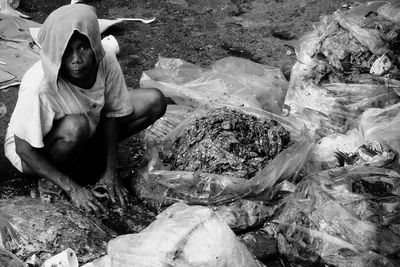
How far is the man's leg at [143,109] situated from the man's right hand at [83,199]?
456mm

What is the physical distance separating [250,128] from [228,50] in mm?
1564

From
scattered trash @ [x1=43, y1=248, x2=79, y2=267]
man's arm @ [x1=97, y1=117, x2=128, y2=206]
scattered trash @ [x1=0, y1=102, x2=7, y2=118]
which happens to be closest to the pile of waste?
man's arm @ [x1=97, y1=117, x2=128, y2=206]

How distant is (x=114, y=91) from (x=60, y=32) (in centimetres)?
57

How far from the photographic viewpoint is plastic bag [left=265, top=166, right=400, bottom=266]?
242cm

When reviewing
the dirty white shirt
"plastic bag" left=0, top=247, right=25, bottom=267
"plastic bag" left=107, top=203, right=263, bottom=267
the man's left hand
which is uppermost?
the dirty white shirt

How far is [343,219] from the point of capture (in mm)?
2480

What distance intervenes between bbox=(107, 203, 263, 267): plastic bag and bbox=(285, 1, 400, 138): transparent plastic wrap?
1.44 meters

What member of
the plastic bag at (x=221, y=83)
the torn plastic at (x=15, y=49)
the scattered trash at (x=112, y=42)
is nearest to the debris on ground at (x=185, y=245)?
the plastic bag at (x=221, y=83)

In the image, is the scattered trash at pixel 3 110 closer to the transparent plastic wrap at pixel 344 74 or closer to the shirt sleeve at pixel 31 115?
the shirt sleeve at pixel 31 115

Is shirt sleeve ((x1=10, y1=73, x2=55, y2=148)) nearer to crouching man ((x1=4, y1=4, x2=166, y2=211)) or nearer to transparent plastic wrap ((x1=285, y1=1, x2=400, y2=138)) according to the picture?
crouching man ((x1=4, y1=4, x2=166, y2=211))

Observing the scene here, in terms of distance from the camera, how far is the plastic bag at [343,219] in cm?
242

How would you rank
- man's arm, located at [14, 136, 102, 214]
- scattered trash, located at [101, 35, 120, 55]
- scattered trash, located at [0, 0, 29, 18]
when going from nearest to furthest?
man's arm, located at [14, 136, 102, 214]
scattered trash, located at [101, 35, 120, 55]
scattered trash, located at [0, 0, 29, 18]

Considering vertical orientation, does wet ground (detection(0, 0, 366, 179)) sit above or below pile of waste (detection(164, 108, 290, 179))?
below

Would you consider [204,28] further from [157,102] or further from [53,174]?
[53,174]
